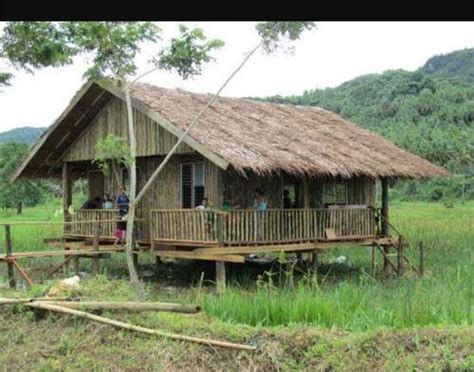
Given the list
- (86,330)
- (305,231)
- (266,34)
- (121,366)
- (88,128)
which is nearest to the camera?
(121,366)

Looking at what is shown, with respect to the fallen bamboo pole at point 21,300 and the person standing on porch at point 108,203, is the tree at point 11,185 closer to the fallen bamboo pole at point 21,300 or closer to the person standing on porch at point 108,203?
the person standing on porch at point 108,203

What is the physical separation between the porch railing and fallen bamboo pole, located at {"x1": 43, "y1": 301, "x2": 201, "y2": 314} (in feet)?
26.7

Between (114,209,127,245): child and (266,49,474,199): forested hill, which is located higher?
(266,49,474,199): forested hill

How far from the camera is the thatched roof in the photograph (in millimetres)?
13812

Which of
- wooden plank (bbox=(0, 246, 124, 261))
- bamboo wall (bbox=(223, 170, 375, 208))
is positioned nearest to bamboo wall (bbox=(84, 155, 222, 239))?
bamboo wall (bbox=(223, 170, 375, 208))

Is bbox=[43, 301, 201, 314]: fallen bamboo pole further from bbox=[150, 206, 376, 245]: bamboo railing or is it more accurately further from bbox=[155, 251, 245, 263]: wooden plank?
bbox=[150, 206, 376, 245]: bamboo railing

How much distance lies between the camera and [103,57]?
40.4ft

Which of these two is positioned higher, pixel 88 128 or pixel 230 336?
pixel 88 128

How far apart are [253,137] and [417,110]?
45.7m

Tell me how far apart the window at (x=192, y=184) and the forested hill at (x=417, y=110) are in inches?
1248

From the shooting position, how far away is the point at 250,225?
13984 millimetres

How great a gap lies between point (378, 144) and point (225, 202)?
18.9ft
